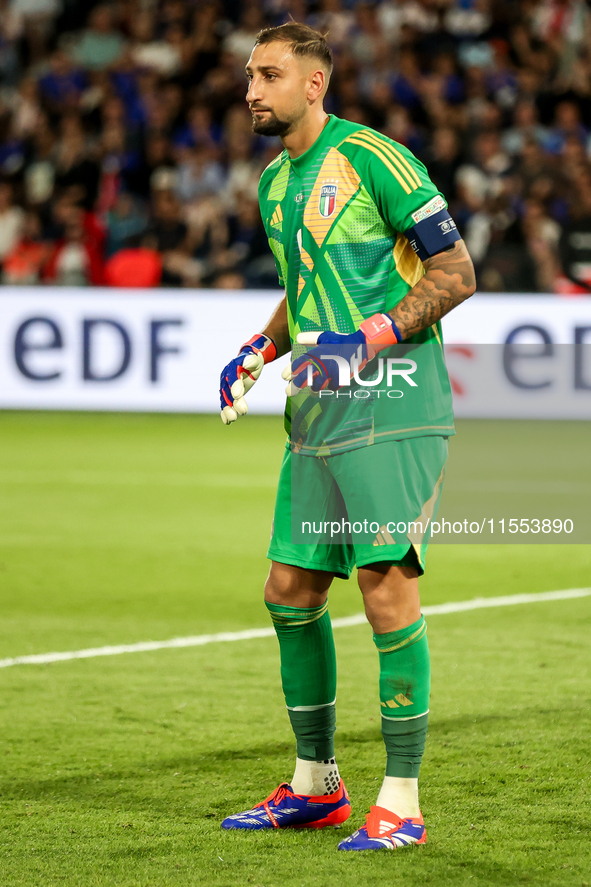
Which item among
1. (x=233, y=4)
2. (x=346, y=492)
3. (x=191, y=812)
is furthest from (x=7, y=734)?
(x=233, y=4)

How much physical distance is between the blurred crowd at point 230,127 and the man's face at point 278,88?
9830 millimetres

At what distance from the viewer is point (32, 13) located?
707 inches

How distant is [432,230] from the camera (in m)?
3.25

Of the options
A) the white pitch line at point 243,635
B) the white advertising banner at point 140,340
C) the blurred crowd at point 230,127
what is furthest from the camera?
the blurred crowd at point 230,127

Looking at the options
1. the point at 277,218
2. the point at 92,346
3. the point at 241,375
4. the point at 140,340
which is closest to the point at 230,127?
the point at 140,340

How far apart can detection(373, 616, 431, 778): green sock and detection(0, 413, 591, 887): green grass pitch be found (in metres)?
0.24

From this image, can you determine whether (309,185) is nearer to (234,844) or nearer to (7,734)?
(234,844)

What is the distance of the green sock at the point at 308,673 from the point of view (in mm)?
3553

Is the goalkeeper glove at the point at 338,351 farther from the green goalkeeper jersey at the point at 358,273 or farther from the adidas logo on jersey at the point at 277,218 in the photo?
the adidas logo on jersey at the point at 277,218

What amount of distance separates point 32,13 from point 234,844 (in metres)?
16.6

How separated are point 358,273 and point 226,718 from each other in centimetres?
192

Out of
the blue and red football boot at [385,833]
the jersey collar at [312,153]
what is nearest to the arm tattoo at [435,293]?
the jersey collar at [312,153]

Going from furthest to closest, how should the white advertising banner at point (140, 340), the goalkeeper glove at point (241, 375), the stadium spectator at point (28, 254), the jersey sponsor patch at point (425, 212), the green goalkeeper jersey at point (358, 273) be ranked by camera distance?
the stadium spectator at point (28, 254), the white advertising banner at point (140, 340), the goalkeeper glove at point (241, 375), the green goalkeeper jersey at point (358, 273), the jersey sponsor patch at point (425, 212)

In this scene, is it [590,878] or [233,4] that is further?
[233,4]
